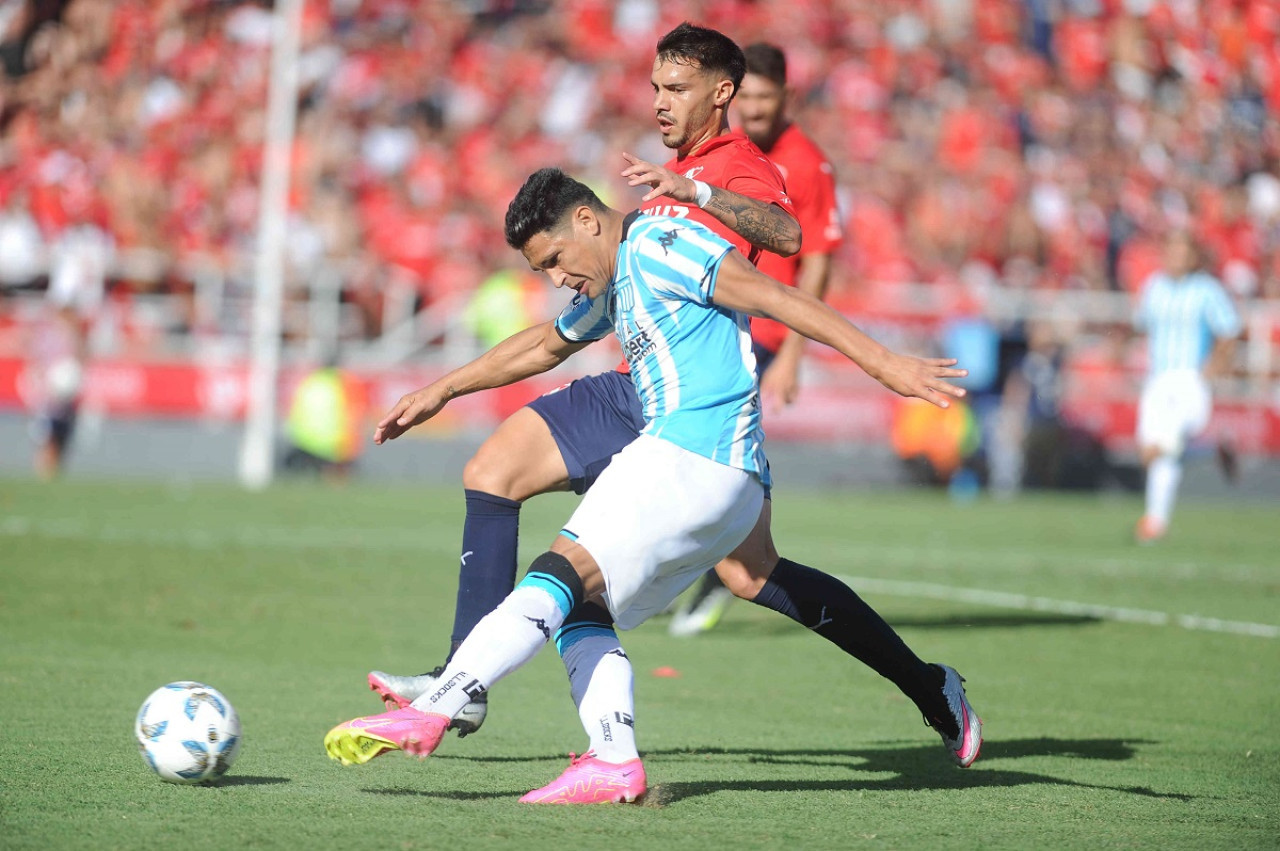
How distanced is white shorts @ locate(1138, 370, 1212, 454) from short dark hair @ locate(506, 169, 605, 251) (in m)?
10.8

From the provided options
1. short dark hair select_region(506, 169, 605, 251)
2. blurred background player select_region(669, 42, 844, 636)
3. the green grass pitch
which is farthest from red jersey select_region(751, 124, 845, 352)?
short dark hair select_region(506, 169, 605, 251)

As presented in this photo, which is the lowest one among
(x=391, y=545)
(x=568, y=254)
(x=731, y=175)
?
(x=391, y=545)

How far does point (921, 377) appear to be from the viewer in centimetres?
416

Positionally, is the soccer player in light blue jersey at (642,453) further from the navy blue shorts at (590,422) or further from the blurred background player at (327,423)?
the blurred background player at (327,423)

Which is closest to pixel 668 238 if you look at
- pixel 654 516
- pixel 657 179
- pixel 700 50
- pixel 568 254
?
pixel 657 179

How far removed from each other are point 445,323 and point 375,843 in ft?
49.7

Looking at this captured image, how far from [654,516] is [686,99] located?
1658 millimetres

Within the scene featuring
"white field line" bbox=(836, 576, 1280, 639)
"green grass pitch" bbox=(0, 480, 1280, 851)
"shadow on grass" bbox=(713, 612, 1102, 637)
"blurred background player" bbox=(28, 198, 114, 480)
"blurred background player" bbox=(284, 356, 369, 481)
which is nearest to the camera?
"green grass pitch" bbox=(0, 480, 1280, 851)

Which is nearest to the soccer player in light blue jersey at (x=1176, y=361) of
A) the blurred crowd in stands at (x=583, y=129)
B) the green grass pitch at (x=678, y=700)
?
the green grass pitch at (x=678, y=700)

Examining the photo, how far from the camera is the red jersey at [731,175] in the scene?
5.14 meters

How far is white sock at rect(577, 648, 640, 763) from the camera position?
450cm

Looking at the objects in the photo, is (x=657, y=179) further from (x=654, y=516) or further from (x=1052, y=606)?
(x=1052, y=606)

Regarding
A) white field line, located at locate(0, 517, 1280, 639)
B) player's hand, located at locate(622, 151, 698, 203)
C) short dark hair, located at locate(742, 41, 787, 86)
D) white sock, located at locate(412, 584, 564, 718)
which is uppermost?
short dark hair, located at locate(742, 41, 787, 86)

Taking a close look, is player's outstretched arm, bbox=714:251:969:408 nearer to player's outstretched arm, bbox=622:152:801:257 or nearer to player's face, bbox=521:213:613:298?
player's outstretched arm, bbox=622:152:801:257
